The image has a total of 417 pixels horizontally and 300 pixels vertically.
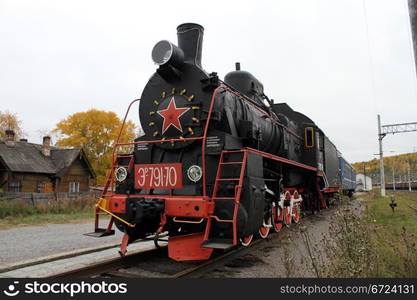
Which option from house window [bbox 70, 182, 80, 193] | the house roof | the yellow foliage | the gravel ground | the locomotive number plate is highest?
the yellow foliage

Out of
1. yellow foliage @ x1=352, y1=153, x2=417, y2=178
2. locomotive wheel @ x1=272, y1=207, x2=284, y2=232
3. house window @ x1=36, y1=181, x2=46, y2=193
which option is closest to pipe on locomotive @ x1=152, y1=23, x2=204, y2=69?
locomotive wheel @ x1=272, y1=207, x2=284, y2=232

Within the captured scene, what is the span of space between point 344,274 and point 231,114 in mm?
3768

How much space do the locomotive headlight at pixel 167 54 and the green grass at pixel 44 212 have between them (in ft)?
35.9

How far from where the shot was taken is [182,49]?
7008 millimetres

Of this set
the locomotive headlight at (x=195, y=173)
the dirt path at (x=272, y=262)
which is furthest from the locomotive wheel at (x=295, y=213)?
the locomotive headlight at (x=195, y=173)

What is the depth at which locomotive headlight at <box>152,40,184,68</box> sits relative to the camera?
21.3 ft

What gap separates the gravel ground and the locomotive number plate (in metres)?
3.05

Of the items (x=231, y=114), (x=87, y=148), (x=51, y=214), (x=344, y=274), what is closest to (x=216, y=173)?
(x=231, y=114)

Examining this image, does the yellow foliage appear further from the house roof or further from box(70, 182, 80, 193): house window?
the house roof

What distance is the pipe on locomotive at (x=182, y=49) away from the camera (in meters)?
6.54

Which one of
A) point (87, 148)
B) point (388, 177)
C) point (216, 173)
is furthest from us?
→ point (388, 177)

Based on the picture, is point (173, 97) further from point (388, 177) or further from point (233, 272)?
point (388, 177)

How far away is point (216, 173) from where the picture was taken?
239 inches

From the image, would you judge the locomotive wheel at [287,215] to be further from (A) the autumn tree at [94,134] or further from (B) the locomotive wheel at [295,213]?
(A) the autumn tree at [94,134]
